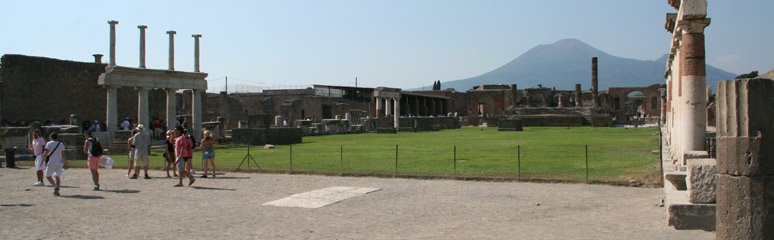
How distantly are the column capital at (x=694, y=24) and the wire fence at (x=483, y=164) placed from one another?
14.3 feet

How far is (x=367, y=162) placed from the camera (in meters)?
22.5

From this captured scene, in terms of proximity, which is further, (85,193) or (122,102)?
(122,102)

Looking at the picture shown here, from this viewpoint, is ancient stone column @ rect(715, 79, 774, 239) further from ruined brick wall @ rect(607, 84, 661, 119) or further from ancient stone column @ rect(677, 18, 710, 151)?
ruined brick wall @ rect(607, 84, 661, 119)

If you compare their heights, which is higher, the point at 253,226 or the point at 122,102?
the point at 122,102

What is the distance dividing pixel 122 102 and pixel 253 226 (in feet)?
122

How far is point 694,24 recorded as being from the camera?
12.1 m

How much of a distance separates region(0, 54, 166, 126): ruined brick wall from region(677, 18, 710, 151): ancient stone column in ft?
114

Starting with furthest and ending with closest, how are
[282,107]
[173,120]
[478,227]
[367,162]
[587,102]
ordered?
[587,102]
[282,107]
[173,120]
[367,162]
[478,227]

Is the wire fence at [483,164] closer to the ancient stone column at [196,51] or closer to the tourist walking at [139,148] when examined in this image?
the tourist walking at [139,148]

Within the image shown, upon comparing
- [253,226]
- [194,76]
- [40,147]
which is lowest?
[253,226]

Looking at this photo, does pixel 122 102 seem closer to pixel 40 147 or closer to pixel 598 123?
pixel 40 147

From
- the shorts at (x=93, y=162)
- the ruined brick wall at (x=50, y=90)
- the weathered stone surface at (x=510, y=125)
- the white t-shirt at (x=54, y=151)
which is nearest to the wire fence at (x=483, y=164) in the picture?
the shorts at (x=93, y=162)

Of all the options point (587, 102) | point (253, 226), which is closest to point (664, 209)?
point (253, 226)

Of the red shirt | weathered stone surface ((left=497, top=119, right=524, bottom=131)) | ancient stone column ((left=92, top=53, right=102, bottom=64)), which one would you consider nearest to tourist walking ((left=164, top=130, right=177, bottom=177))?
the red shirt
